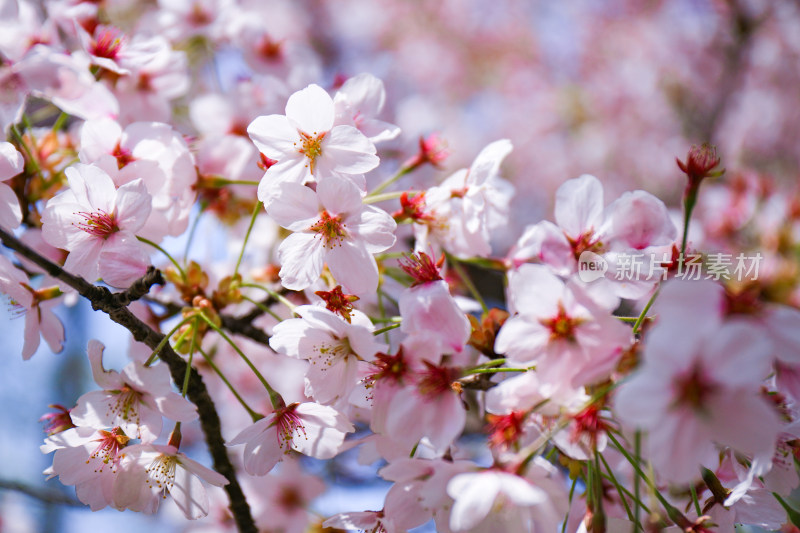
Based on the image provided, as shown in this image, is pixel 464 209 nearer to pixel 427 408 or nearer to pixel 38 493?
pixel 427 408

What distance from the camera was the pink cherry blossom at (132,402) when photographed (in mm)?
1188

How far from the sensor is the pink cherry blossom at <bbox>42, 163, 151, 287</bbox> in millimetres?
1200

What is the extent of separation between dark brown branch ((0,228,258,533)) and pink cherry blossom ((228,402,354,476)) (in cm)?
16

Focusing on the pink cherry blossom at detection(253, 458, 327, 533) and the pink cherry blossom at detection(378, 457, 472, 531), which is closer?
the pink cherry blossom at detection(378, 457, 472, 531)

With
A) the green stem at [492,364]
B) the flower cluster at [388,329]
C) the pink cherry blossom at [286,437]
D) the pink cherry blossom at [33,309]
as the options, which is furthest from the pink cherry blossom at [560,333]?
the pink cherry blossom at [33,309]

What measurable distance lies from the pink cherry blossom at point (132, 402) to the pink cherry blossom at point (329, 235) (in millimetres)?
311

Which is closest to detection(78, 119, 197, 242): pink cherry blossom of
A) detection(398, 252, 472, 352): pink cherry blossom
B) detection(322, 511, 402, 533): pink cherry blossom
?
detection(398, 252, 472, 352): pink cherry blossom

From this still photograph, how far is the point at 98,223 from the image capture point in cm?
125

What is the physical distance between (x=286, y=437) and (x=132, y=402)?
317 millimetres

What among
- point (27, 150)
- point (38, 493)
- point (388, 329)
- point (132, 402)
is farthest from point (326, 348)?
point (38, 493)

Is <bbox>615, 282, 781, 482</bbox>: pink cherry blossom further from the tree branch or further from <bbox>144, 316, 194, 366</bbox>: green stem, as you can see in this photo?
the tree branch

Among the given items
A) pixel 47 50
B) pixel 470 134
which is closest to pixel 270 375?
pixel 47 50

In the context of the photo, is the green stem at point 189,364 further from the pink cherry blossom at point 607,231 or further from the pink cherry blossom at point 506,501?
Result: the pink cherry blossom at point 607,231

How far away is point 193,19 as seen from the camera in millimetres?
2184
